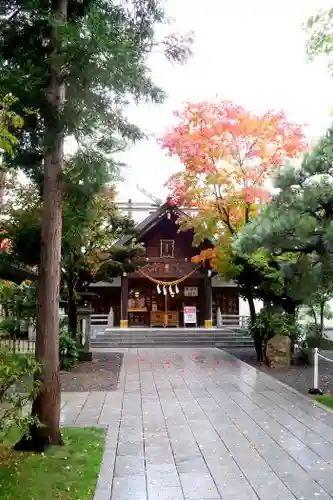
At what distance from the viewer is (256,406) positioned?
28.6 feet

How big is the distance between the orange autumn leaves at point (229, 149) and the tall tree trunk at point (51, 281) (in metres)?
9.03

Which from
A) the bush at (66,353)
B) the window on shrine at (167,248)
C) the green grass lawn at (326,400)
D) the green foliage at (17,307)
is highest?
the window on shrine at (167,248)

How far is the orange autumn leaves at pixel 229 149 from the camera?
47.1 feet

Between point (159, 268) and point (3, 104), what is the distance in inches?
843

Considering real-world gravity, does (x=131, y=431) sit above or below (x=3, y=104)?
below

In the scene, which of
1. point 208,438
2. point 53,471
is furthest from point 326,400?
point 53,471

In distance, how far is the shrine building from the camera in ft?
83.3

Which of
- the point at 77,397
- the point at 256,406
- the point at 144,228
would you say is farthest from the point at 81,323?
the point at 144,228

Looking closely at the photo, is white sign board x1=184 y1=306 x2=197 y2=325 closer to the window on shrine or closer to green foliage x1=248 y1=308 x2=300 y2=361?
the window on shrine

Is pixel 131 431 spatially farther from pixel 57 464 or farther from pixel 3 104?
pixel 3 104

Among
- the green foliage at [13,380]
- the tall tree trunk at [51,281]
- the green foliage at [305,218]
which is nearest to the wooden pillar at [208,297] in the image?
the green foliage at [305,218]

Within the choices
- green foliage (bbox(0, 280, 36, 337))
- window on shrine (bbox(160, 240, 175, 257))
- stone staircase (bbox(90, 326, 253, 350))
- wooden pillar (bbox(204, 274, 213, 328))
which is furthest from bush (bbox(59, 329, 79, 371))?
window on shrine (bbox(160, 240, 175, 257))

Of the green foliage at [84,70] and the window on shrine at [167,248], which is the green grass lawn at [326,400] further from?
the window on shrine at [167,248]

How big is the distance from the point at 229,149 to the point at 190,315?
41.9 ft
